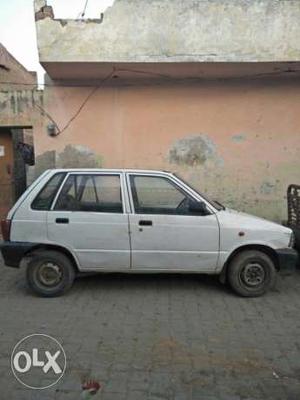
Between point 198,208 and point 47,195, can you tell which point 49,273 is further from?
point 198,208

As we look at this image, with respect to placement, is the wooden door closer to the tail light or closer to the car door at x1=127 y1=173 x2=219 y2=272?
the tail light

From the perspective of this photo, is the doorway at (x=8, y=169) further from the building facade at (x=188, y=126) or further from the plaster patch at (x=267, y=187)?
the plaster patch at (x=267, y=187)

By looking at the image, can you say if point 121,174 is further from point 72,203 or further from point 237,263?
point 237,263

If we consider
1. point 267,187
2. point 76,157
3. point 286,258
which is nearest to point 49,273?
point 286,258

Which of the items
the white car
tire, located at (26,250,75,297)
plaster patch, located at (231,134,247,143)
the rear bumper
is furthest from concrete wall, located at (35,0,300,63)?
tire, located at (26,250,75,297)

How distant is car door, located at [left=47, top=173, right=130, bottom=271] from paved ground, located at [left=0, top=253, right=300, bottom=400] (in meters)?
0.54

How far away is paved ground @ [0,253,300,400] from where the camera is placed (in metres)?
3.45

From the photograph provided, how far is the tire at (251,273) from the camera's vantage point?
18.0 feet

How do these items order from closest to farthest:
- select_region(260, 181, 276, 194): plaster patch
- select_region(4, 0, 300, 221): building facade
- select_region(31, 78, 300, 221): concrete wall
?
select_region(4, 0, 300, 221): building facade, select_region(31, 78, 300, 221): concrete wall, select_region(260, 181, 276, 194): plaster patch

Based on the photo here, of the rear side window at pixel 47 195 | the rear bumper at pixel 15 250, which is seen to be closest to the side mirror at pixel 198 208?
the rear side window at pixel 47 195

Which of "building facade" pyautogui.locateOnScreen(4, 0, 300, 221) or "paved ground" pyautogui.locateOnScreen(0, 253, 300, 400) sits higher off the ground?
"building facade" pyautogui.locateOnScreen(4, 0, 300, 221)

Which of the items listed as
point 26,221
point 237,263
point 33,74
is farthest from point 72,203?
point 33,74

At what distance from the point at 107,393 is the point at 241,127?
6612 millimetres
